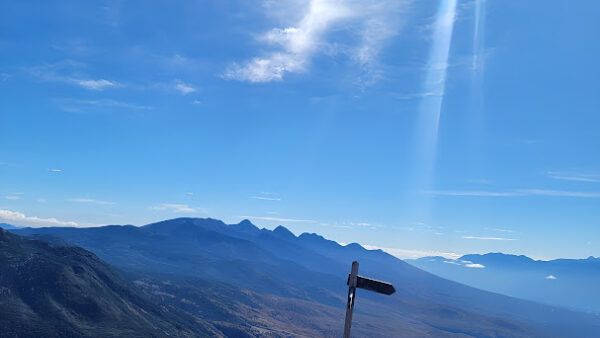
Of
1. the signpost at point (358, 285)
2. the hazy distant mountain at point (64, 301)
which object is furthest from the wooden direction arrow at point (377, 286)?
the hazy distant mountain at point (64, 301)

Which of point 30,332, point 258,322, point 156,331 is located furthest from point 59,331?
point 258,322

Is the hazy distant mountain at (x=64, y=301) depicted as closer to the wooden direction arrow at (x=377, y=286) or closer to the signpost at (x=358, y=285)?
the signpost at (x=358, y=285)

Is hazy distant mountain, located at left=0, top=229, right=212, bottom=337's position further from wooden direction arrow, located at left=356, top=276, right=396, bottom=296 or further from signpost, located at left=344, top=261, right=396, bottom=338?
wooden direction arrow, located at left=356, top=276, right=396, bottom=296

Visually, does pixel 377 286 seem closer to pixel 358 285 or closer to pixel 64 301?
pixel 358 285

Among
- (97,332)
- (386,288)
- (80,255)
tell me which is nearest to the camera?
(386,288)

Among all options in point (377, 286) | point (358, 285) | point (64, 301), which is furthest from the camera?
point (64, 301)

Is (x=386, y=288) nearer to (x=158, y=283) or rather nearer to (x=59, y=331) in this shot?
(x=59, y=331)

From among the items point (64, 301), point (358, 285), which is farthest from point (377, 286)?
point (64, 301)

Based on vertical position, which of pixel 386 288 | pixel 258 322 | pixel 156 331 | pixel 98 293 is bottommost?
pixel 258 322

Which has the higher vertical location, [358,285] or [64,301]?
[358,285]
